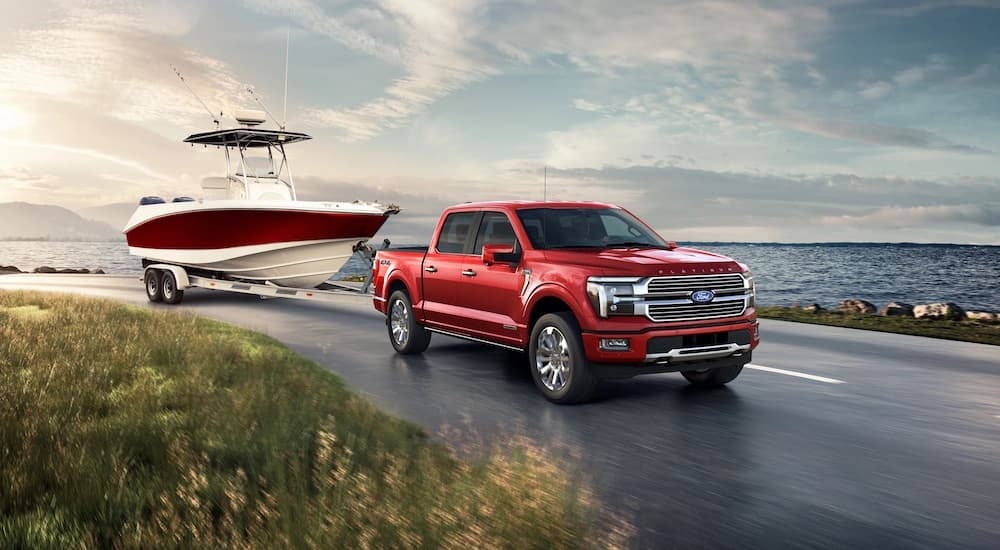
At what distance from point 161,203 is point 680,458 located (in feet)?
60.3

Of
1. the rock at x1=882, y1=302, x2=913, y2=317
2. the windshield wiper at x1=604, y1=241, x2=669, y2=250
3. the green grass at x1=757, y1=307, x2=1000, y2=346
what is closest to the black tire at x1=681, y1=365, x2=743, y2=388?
the windshield wiper at x1=604, y1=241, x2=669, y2=250

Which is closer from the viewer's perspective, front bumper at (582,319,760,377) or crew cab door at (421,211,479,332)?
front bumper at (582,319,760,377)

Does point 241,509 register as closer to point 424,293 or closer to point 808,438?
point 808,438

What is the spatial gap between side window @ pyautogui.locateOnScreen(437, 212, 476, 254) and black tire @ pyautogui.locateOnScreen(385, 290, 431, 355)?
3.52 feet

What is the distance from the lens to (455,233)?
34.0 ft

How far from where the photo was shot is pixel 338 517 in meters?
3.87

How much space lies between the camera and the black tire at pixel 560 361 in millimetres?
7870

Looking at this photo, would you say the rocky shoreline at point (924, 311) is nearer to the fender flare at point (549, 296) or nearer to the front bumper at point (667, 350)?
the front bumper at point (667, 350)

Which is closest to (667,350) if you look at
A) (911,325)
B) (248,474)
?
(248,474)

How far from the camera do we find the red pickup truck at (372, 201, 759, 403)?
7.72m

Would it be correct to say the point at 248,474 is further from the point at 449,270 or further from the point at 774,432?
the point at 449,270

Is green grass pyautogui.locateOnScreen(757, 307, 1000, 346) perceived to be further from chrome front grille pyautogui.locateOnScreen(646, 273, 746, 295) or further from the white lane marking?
chrome front grille pyautogui.locateOnScreen(646, 273, 746, 295)

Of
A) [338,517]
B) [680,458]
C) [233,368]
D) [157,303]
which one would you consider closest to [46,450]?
[338,517]

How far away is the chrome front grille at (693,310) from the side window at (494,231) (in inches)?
81.6
